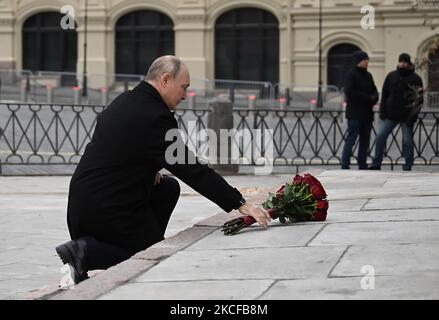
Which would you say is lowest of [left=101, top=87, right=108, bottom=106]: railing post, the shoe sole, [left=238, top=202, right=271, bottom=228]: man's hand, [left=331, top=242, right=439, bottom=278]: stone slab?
the shoe sole

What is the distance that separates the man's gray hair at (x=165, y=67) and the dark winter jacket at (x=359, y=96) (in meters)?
9.42

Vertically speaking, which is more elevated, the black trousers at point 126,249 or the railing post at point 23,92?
the railing post at point 23,92

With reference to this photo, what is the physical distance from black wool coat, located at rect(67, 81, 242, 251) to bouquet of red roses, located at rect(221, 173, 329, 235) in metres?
0.99

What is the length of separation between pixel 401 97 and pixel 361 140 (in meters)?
0.83

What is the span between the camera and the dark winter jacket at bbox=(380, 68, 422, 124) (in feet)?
54.1

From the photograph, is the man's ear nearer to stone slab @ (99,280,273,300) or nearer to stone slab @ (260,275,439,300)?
stone slab @ (99,280,273,300)

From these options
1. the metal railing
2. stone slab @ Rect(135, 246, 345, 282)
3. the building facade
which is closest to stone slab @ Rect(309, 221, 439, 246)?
stone slab @ Rect(135, 246, 345, 282)

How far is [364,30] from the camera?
43.8m


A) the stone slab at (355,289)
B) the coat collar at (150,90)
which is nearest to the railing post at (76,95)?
the coat collar at (150,90)

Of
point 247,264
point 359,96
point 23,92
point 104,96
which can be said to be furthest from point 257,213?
point 23,92

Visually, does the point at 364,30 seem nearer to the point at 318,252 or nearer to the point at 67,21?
the point at 67,21

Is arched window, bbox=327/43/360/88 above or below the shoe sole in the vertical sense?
above

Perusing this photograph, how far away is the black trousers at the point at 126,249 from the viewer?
7.01m

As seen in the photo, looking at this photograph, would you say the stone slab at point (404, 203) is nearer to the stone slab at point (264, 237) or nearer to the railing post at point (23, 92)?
the stone slab at point (264, 237)
